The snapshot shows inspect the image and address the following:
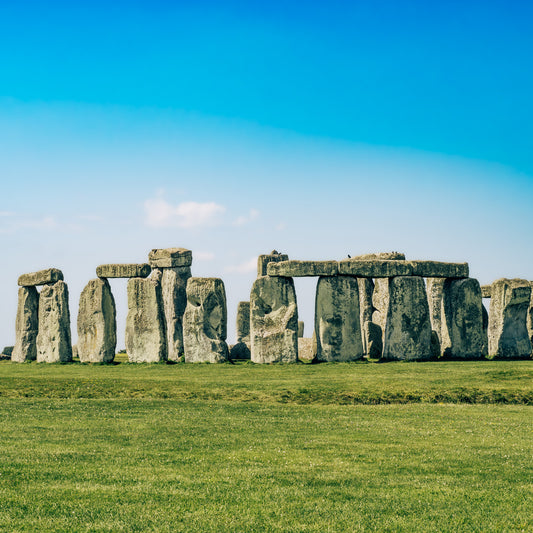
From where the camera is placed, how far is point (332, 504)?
334 inches

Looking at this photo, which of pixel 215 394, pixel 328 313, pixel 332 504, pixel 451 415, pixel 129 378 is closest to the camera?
pixel 332 504

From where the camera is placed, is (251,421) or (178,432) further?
(251,421)

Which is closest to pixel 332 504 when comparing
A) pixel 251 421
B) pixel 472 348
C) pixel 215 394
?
pixel 251 421

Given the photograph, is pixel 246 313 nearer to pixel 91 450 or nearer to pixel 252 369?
pixel 252 369

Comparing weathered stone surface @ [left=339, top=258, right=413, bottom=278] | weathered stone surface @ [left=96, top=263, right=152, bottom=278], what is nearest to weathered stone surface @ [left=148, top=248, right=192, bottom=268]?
weathered stone surface @ [left=96, top=263, right=152, bottom=278]

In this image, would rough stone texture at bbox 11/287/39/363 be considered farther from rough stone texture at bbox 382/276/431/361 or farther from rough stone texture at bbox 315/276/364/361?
rough stone texture at bbox 382/276/431/361

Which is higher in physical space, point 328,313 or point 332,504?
point 328,313

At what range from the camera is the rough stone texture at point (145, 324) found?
29031 mm

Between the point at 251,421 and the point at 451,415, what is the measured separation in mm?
4192

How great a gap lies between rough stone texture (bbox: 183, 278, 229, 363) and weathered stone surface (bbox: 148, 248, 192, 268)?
619cm

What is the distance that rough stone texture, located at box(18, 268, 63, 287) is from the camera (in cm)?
3108

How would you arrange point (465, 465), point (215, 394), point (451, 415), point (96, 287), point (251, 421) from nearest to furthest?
point (465, 465), point (251, 421), point (451, 415), point (215, 394), point (96, 287)

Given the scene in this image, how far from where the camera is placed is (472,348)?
2831 centimetres

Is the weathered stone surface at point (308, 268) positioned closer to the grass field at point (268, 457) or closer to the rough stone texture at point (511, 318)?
the rough stone texture at point (511, 318)
